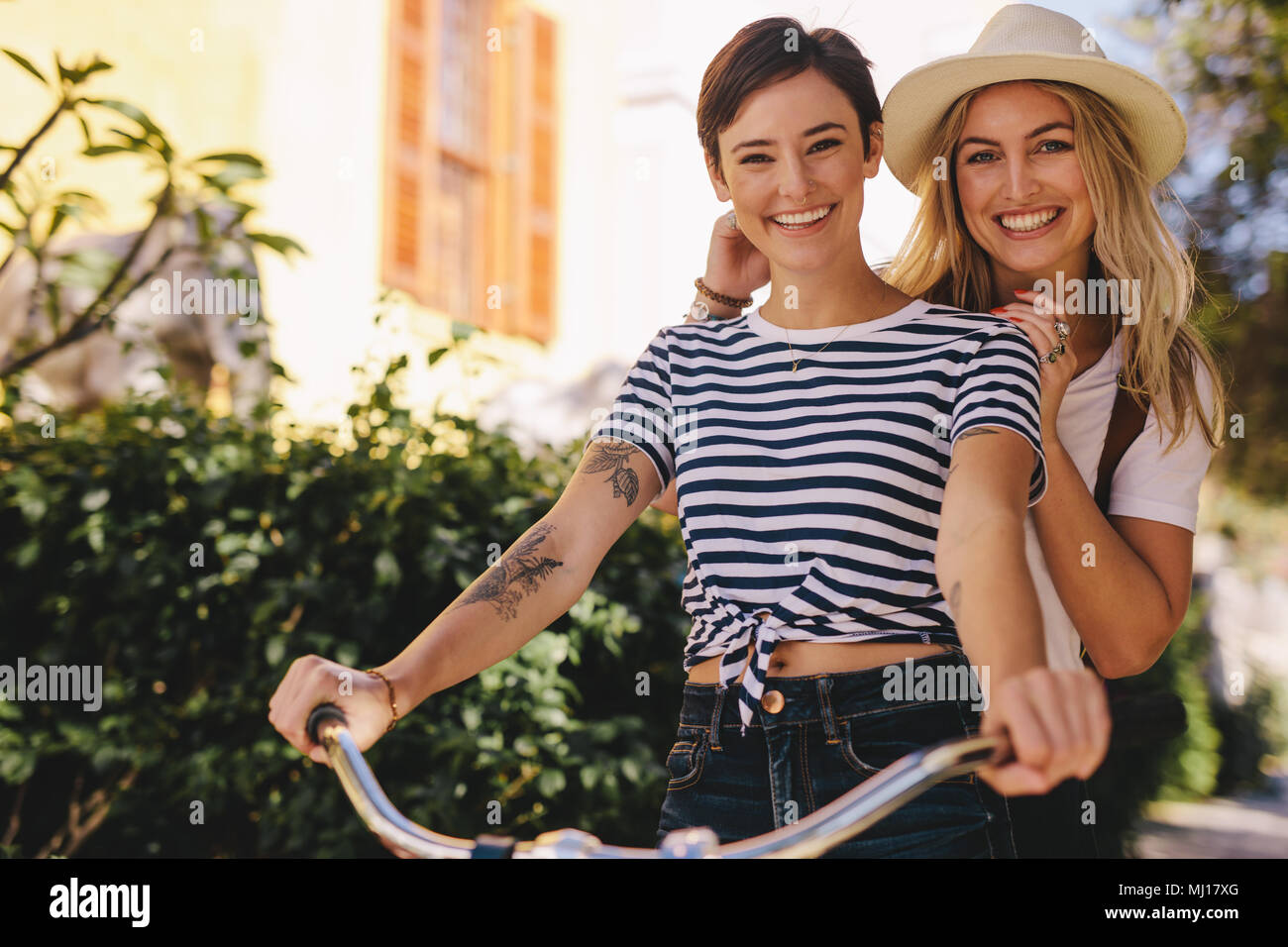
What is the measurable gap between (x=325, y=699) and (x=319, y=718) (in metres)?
0.03

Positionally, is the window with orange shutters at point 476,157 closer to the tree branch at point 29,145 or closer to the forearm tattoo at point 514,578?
the tree branch at point 29,145

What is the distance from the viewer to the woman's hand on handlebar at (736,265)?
86.4 inches

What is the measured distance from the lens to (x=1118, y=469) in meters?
2.01

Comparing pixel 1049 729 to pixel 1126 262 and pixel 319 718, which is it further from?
pixel 1126 262

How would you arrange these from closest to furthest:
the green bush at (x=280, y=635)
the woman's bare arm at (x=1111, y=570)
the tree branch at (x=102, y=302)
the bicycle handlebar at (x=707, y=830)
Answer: the bicycle handlebar at (x=707, y=830), the woman's bare arm at (x=1111, y=570), the green bush at (x=280, y=635), the tree branch at (x=102, y=302)

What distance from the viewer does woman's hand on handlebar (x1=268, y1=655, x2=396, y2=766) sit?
1386 millimetres

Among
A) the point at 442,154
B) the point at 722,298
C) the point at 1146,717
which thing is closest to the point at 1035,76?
the point at 722,298

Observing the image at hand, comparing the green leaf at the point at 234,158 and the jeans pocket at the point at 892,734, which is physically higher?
the green leaf at the point at 234,158

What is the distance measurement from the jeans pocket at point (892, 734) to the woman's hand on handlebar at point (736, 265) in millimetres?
883

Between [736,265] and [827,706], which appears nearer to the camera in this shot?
[827,706]

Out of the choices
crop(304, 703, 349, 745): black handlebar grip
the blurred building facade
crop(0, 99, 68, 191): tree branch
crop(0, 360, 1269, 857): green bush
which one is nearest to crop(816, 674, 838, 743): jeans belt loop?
crop(304, 703, 349, 745): black handlebar grip

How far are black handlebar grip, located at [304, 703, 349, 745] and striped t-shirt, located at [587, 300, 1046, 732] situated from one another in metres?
0.55

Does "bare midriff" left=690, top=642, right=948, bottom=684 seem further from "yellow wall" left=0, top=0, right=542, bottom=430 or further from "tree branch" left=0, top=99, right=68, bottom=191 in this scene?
"yellow wall" left=0, top=0, right=542, bottom=430

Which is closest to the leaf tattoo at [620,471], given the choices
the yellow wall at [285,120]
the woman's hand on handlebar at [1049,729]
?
the woman's hand on handlebar at [1049,729]
